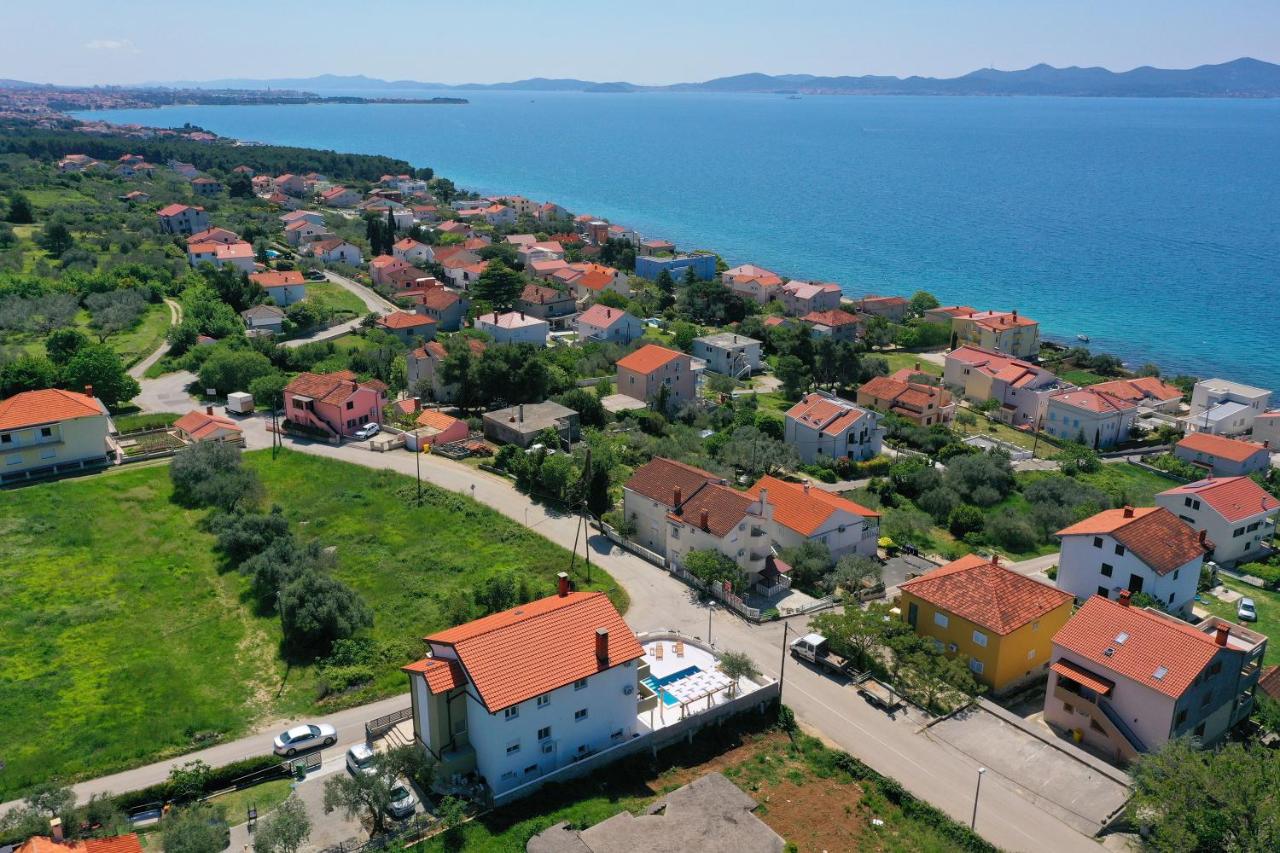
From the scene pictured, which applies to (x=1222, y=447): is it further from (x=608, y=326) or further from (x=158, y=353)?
(x=158, y=353)

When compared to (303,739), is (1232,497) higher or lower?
lower

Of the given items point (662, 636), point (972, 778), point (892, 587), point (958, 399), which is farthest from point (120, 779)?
point (958, 399)

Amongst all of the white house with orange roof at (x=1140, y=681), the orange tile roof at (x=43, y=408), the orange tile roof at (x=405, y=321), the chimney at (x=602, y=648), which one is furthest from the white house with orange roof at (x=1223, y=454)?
the orange tile roof at (x=43, y=408)

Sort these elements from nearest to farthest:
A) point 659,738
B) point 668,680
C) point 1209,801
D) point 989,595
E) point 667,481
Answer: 1. point 1209,801
2. point 659,738
3. point 668,680
4. point 989,595
5. point 667,481

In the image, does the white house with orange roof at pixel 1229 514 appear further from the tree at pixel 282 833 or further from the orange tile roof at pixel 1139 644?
the tree at pixel 282 833

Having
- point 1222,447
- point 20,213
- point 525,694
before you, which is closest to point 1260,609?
point 1222,447
